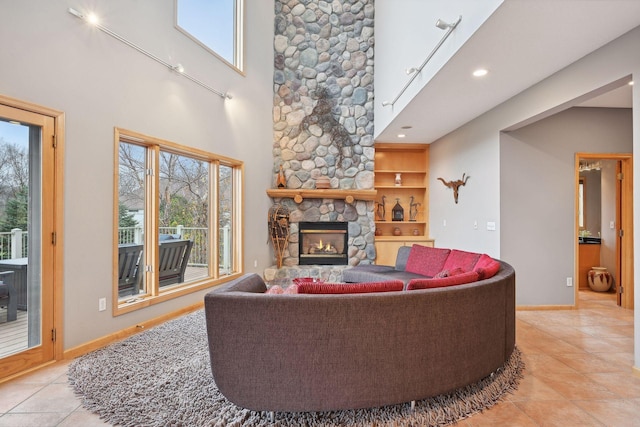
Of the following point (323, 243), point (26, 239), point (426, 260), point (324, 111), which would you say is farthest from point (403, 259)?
point (26, 239)

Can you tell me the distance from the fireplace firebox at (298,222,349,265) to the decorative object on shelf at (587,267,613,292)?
394cm

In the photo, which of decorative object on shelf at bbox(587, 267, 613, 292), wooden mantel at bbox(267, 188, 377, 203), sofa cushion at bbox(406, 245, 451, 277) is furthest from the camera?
wooden mantel at bbox(267, 188, 377, 203)

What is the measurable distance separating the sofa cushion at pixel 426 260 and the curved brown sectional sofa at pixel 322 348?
2.53 meters

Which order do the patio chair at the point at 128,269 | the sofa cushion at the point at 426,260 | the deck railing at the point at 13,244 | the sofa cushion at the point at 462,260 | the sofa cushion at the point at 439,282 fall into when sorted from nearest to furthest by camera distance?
1. the sofa cushion at the point at 439,282
2. the deck railing at the point at 13,244
3. the patio chair at the point at 128,269
4. the sofa cushion at the point at 462,260
5. the sofa cushion at the point at 426,260

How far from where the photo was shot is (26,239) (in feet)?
8.70

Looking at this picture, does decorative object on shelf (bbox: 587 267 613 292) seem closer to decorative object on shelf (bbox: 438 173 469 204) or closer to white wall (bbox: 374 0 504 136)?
decorative object on shelf (bbox: 438 173 469 204)

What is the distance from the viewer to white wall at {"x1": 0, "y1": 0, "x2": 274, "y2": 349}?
8.66ft

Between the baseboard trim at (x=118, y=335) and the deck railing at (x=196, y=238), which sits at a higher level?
the deck railing at (x=196, y=238)

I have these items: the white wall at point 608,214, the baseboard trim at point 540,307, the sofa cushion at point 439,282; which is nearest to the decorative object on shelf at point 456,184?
the baseboard trim at point 540,307

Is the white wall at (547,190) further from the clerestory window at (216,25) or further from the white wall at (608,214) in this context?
the clerestory window at (216,25)

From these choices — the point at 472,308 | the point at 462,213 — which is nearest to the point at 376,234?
the point at 462,213

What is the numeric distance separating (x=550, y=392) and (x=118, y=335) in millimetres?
3567

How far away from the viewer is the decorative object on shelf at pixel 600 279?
216 inches

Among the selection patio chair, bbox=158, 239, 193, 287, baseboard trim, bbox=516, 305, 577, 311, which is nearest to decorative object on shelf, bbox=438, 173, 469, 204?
baseboard trim, bbox=516, 305, 577, 311
